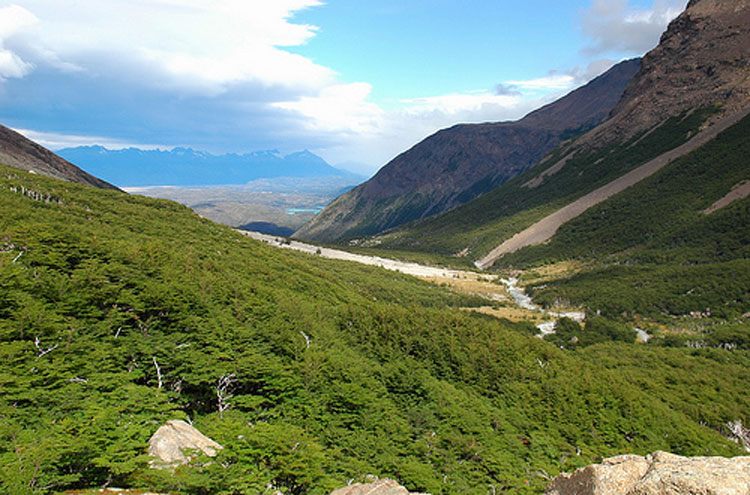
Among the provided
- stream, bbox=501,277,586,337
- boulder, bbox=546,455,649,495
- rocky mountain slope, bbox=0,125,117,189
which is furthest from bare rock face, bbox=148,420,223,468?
rocky mountain slope, bbox=0,125,117,189

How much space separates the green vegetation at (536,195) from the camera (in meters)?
133

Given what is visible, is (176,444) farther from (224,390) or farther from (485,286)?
(485,286)

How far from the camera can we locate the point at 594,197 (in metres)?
127

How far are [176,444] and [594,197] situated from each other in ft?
463

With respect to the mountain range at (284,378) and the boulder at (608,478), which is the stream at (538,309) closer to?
the mountain range at (284,378)

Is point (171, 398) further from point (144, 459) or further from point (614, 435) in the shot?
point (614, 435)

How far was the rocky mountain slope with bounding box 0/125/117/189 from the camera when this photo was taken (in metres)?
73.2

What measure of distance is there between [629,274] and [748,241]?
71.3ft

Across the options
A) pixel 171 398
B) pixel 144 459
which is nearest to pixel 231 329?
pixel 171 398

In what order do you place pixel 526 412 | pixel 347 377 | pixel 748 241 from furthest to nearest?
pixel 748 241, pixel 526 412, pixel 347 377

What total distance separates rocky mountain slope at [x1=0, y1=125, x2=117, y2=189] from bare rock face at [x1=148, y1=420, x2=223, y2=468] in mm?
83281

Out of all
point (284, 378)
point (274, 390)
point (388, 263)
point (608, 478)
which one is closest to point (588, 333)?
point (284, 378)

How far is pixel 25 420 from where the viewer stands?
9.76m

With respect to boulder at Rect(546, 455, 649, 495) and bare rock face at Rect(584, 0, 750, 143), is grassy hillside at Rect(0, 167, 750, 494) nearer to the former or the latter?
boulder at Rect(546, 455, 649, 495)
